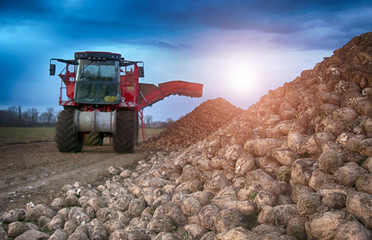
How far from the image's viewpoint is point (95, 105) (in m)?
10.5

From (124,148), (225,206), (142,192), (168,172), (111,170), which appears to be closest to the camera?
(225,206)

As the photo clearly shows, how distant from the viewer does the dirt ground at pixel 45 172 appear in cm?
533

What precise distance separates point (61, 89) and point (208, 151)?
654 cm

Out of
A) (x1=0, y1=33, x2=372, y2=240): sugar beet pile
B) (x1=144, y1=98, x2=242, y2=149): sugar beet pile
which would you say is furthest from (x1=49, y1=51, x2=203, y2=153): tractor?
(x1=0, y1=33, x2=372, y2=240): sugar beet pile

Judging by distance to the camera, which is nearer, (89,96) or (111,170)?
(111,170)

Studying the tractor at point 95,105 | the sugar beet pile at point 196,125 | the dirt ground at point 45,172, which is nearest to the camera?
the dirt ground at point 45,172

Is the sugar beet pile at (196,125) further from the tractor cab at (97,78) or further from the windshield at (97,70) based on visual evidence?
the windshield at (97,70)

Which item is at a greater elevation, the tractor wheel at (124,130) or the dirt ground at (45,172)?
the tractor wheel at (124,130)

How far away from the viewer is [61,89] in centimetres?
1022

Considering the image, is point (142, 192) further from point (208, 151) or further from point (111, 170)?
point (111, 170)

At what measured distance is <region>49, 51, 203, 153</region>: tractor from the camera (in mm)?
9633

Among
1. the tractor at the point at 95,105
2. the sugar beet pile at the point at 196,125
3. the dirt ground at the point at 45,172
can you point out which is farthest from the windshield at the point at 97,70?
the sugar beet pile at the point at 196,125

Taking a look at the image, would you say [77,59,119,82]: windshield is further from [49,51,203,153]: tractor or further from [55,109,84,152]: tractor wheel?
[55,109,84,152]: tractor wheel

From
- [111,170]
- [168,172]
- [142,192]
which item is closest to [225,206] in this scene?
[142,192]
